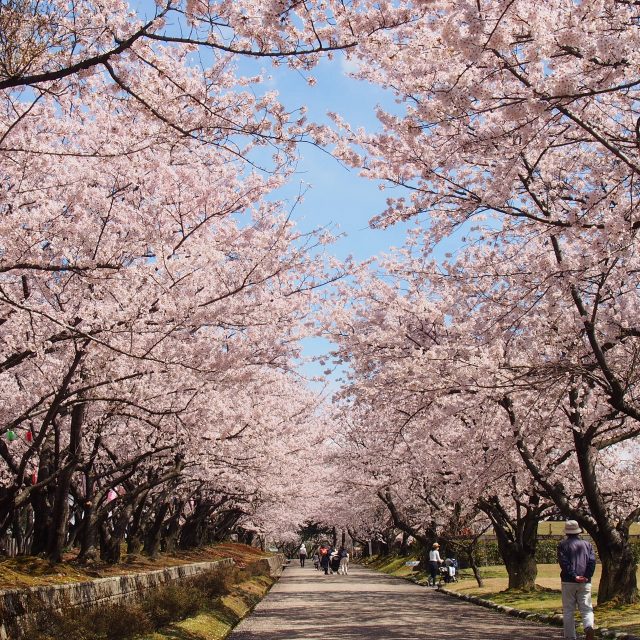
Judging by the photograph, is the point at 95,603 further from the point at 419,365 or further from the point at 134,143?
the point at 134,143

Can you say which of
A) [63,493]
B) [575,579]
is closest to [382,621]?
[575,579]

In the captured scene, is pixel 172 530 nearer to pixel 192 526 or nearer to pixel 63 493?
pixel 192 526

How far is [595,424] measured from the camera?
44.3 ft

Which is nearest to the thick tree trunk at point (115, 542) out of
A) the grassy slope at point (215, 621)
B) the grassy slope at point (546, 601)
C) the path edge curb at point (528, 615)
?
the grassy slope at point (215, 621)

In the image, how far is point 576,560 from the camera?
10312mm

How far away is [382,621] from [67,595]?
672 cm

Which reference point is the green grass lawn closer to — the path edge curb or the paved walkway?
the path edge curb

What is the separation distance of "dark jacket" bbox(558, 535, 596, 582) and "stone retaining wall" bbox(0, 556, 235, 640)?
7038 millimetres

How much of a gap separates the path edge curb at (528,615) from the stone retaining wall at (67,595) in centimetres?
779

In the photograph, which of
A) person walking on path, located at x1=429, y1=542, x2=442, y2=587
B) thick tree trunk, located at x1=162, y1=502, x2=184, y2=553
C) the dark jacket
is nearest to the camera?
the dark jacket

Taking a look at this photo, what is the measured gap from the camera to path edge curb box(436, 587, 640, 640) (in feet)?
35.5

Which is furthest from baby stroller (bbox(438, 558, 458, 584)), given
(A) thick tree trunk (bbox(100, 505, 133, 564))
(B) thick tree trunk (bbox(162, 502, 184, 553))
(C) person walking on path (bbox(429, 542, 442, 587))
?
(A) thick tree trunk (bbox(100, 505, 133, 564))

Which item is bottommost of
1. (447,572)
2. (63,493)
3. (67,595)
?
(447,572)

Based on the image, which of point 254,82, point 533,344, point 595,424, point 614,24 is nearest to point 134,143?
point 254,82
